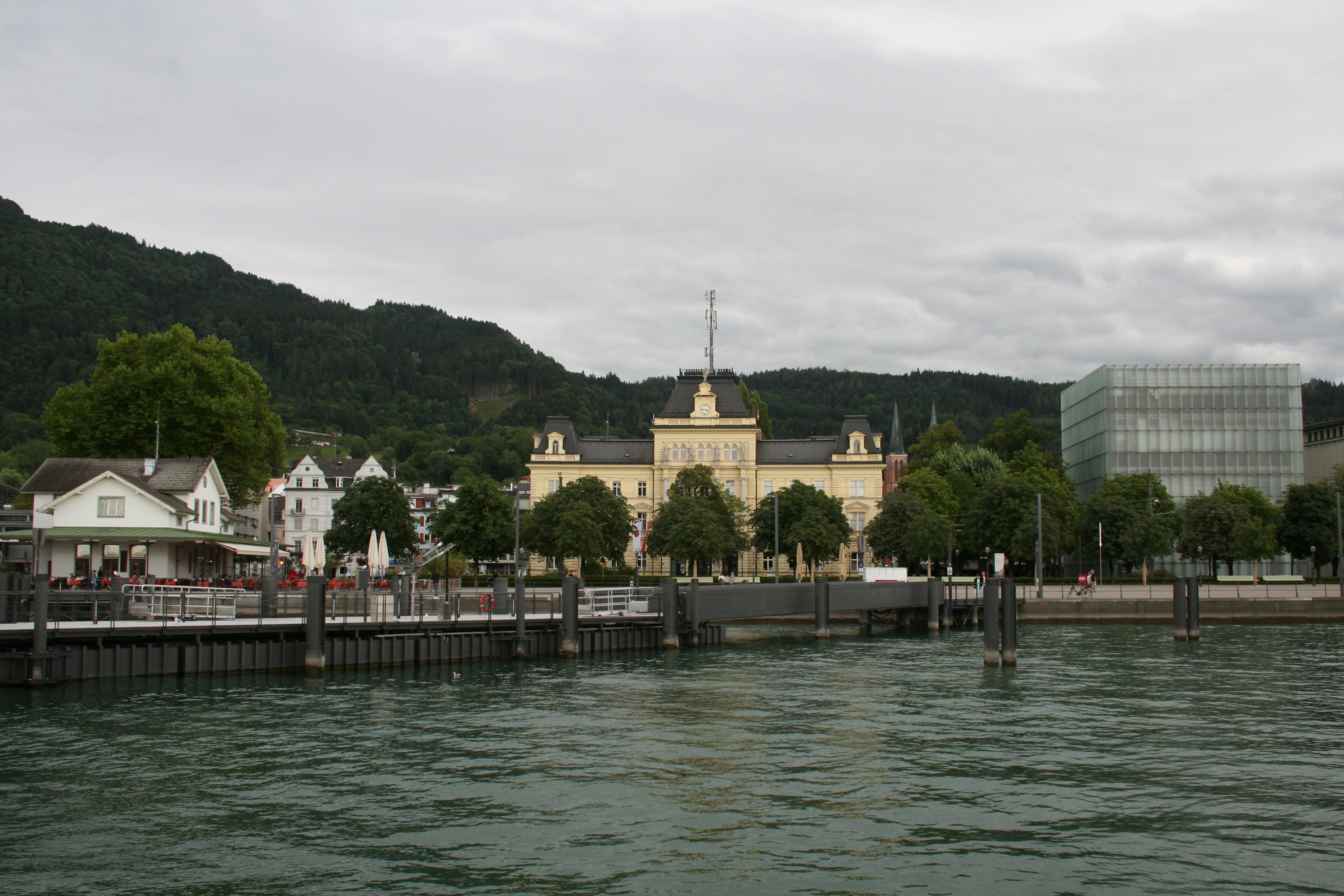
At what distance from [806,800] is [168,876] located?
9987 mm

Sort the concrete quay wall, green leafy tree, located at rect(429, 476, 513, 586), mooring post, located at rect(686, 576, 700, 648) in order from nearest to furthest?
mooring post, located at rect(686, 576, 700, 648), the concrete quay wall, green leafy tree, located at rect(429, 476, 513, 586)

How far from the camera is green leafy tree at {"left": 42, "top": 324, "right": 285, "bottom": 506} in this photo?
7156 centimetres

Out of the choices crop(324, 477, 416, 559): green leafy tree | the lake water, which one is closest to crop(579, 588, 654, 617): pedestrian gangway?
the lake water

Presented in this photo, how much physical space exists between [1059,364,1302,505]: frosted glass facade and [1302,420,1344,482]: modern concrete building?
21699 mm

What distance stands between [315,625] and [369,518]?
180 feet

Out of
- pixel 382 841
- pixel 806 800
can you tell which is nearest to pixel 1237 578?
pixel 806 800

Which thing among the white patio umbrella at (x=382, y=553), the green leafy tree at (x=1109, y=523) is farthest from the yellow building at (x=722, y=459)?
the white patio umbrella at (x=382, y=553)

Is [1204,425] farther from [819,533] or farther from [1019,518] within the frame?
[819,533]

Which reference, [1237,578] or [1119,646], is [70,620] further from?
[1237,578]

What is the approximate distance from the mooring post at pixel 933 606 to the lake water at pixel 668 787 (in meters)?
27.8

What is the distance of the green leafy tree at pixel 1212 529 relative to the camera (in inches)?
3622

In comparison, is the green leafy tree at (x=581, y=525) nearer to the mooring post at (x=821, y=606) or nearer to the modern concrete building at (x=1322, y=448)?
the mooring post at (x=821, y=606)

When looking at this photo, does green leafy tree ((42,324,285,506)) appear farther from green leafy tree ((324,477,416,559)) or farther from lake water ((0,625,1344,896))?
lake water ((0,625,1344,896))

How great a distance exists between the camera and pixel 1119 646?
2007 inches
